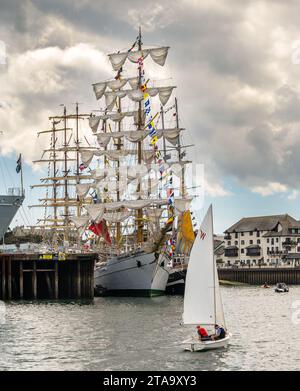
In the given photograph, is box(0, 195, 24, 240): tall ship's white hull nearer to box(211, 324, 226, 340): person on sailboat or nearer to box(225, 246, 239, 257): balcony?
box(211, 324, 226, 340): person on sailboat

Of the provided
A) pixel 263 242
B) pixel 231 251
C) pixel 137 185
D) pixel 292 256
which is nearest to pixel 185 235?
pixel 137 185

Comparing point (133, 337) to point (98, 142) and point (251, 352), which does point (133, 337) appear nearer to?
point (251, 352)

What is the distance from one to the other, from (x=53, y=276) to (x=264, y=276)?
79015 mm

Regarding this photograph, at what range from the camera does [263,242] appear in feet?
597

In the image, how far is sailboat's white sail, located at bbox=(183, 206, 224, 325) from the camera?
1841 inches

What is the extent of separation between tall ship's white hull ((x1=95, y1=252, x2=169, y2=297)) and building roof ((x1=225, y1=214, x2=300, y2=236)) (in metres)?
88.3

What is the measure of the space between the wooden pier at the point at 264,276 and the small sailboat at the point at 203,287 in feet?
360

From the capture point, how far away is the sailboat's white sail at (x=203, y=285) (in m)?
46.8

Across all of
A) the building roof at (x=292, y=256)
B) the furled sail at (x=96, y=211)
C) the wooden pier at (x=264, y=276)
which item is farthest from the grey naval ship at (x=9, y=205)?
the building roof at (x=292, y=256)

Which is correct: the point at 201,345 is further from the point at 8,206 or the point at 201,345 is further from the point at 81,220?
the point at 81,220

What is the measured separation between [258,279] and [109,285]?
66.9 metres

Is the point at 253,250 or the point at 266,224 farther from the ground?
the point at 266,224
